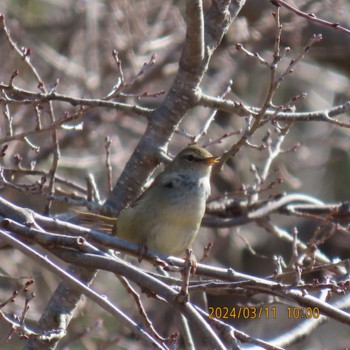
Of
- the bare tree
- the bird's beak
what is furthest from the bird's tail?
the bird's beak

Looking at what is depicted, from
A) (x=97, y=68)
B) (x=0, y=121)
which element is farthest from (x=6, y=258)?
(x=97, y=68)

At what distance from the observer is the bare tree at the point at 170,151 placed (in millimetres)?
4293

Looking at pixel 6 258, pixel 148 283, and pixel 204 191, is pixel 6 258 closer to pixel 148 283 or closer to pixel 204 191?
pixel 204 191

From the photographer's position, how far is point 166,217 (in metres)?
4.68

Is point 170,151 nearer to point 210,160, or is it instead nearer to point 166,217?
point 210,160

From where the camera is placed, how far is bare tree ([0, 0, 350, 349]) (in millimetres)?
4293

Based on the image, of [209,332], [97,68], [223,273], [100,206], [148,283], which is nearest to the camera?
[209,332]

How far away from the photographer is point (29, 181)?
7629mm

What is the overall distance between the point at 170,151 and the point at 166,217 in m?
4.41

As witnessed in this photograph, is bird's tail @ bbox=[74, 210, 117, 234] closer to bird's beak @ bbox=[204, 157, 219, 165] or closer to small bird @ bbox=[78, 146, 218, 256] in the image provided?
small bird @ bbox=[78, 146, 218, 256]

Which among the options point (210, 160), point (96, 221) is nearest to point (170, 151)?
point (210, 160)

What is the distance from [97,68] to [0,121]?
1331mm

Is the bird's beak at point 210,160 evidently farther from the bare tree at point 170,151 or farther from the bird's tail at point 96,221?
the bird's tail at point 96,221

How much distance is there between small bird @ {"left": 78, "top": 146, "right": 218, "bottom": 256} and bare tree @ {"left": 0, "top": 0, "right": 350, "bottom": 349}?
13 cm
